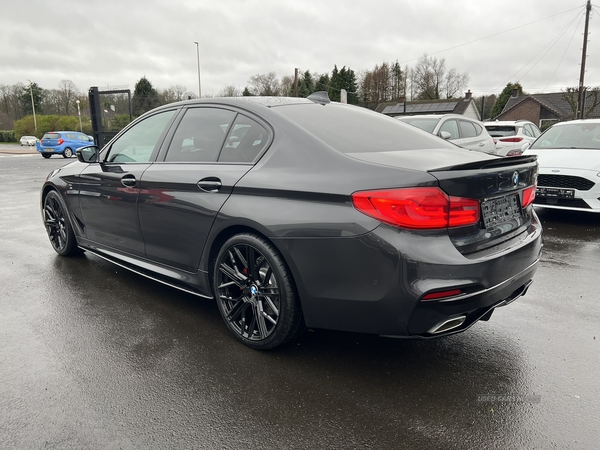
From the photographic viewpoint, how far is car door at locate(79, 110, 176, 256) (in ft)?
12.3

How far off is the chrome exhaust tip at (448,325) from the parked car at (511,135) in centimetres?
1170

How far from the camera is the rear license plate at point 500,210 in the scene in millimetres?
2489

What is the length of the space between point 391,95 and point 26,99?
57509mm

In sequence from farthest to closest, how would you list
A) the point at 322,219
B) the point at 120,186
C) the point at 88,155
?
the point at 88,155 → the point at 120,186 → the point at 322,219

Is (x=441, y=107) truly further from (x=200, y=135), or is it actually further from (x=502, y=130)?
(x=200, y=135)

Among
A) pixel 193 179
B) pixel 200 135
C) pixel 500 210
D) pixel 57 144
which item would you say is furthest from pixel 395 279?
pixel 57 144

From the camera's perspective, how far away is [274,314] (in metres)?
2.84

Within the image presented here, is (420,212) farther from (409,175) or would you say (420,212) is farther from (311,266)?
(311,266)

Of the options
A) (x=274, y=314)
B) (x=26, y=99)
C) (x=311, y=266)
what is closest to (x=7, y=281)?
(x=274, y=314)

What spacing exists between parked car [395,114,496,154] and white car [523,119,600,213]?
2191mm

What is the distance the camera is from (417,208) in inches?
89.7

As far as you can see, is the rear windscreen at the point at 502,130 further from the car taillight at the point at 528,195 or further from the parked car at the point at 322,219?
the car taillight at the point at 528,195

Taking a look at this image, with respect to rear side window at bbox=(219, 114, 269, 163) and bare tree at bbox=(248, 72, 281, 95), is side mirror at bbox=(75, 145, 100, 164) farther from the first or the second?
bare tree at bbox=(248, 72, 281, 95)

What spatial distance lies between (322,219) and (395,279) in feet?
1.65
